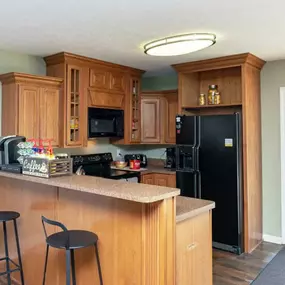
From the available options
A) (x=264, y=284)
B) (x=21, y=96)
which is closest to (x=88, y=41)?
(x=21, y=96)

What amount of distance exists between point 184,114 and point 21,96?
2130 millimetres

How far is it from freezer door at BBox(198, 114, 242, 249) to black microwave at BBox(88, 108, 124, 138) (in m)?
1.16

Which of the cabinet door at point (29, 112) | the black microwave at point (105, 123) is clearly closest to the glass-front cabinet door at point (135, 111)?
the black microwave at point (105, 123)

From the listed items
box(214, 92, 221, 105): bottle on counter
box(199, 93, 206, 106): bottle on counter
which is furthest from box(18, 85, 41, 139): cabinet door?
box(214, 92, 221, 105): bottle on counter

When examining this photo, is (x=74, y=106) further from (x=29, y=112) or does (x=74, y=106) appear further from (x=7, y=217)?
(x=7, y=217)

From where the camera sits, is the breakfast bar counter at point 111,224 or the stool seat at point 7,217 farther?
the stool seat at point 7,217

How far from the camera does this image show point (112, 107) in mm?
4402

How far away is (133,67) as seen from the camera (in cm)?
456

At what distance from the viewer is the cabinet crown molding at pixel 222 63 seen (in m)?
3.80

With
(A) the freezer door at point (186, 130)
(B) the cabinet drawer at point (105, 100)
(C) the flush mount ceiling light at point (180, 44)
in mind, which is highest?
(C) the flush mount ceiling light at point (180, 44)

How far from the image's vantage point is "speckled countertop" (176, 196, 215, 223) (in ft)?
6.79

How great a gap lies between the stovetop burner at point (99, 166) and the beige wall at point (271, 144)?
173cm

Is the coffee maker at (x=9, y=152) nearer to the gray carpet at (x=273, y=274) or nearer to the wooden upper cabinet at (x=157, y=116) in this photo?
the wooden upper cabinet at (x=157, y=116)

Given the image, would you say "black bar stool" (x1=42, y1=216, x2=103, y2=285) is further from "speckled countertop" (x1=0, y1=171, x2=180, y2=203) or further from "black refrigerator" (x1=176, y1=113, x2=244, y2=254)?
"black refrigerator" (x1=176, y1=113, x2=244, y2=254)
